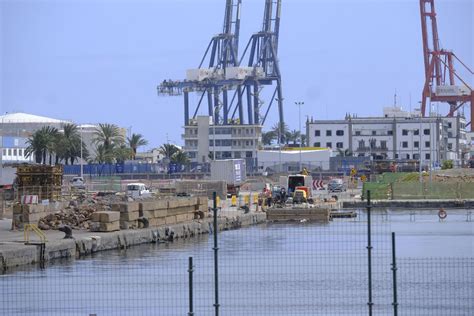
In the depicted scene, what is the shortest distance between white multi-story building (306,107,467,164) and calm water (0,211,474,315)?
99.6m

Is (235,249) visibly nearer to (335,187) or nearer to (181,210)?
(181,210)

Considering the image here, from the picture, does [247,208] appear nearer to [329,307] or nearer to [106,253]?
[106,253]

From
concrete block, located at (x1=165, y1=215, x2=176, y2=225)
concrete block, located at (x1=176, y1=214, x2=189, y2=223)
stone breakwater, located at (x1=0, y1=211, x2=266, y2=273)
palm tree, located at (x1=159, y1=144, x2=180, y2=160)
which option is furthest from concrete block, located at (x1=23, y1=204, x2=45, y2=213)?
palm tree, located at (x1=159, y1=144, x2=180, y2=160)

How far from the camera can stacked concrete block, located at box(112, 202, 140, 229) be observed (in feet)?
147

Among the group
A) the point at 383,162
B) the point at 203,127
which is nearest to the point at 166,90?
the point at 203,127

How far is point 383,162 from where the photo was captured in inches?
4766

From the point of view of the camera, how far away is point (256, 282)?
88.0ft

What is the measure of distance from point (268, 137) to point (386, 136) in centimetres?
4366

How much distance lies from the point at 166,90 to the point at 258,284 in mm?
131946

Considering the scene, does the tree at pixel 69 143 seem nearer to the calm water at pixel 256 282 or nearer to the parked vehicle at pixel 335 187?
the parked vehicle at pixel 335 187

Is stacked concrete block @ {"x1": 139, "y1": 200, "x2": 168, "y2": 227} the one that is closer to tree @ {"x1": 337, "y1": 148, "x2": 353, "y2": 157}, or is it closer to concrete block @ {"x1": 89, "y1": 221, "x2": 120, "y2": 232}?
concrete block @ {"x1": 89, "y1": 221, "x2": 120, "y2": 232}

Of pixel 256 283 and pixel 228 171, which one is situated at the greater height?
pixel 228 171

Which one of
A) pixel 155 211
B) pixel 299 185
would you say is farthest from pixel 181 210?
pixel 299 185

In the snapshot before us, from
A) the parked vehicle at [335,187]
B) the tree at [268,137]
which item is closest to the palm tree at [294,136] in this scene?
the tree at [268,137]
